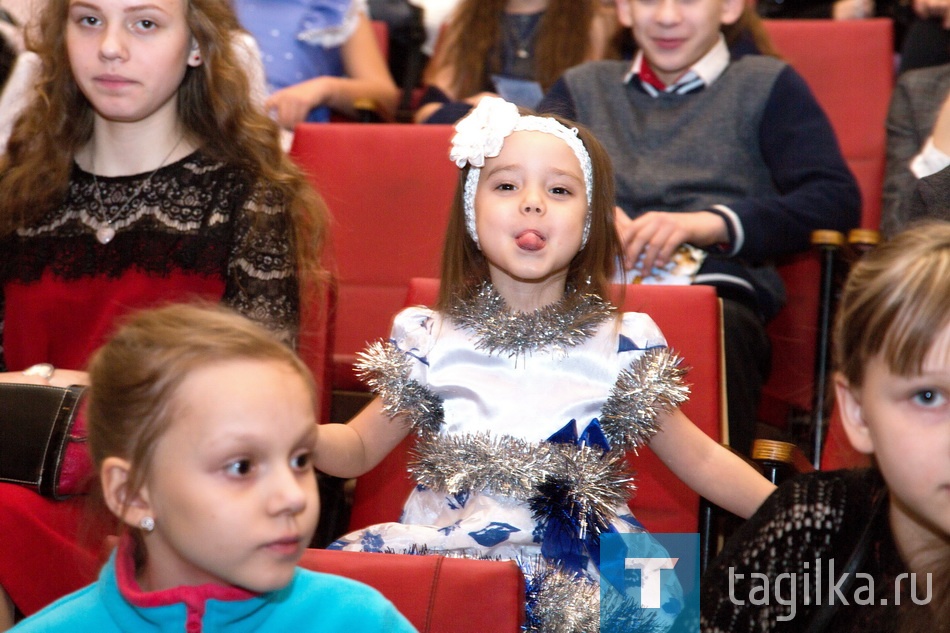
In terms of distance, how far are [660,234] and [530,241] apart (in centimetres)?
66

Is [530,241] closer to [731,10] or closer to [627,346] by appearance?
[627,346]

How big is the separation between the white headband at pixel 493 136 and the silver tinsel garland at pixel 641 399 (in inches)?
10.5

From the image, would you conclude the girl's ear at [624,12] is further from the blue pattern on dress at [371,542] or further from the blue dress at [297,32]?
the blue pattern on dress at [371,542]

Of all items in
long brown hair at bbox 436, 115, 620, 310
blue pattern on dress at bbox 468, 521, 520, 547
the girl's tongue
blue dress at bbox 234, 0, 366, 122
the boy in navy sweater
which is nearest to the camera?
blue pattern on dress at bbox 468, 521, 520, 547

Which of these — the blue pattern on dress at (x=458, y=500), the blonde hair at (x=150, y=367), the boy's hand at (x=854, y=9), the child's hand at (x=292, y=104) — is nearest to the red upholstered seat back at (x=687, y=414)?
the blue pattern on dress at (x=458, y=500)

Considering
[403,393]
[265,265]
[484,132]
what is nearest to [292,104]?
[265,265]

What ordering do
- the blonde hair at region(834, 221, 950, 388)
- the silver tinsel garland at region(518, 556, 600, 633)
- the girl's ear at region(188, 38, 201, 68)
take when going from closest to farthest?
1. the blonde hair at region(834, 221, 950, 388)
2. the silver tinsel garland at region(518, 556, 600, 633)
3. the girl's ear at region(188, 38, 201, 68)

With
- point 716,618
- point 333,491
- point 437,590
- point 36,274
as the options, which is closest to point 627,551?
point 716,618

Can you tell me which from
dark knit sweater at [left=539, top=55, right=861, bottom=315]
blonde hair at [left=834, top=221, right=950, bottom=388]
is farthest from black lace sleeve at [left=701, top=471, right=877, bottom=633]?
dark knit sweater at [left=539, top=55, right=861, bottom=315]

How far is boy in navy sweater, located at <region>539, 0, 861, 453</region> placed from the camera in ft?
8.50

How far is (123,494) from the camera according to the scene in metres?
1.34

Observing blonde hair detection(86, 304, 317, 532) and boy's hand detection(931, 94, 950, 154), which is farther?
boy's hand detection(931, 94, 950, 154)

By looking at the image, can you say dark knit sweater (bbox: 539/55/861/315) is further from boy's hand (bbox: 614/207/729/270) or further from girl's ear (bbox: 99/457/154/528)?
girl's ear (bbox: 99/457/154/528)

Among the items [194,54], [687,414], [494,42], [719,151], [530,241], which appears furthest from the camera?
[494,42]
